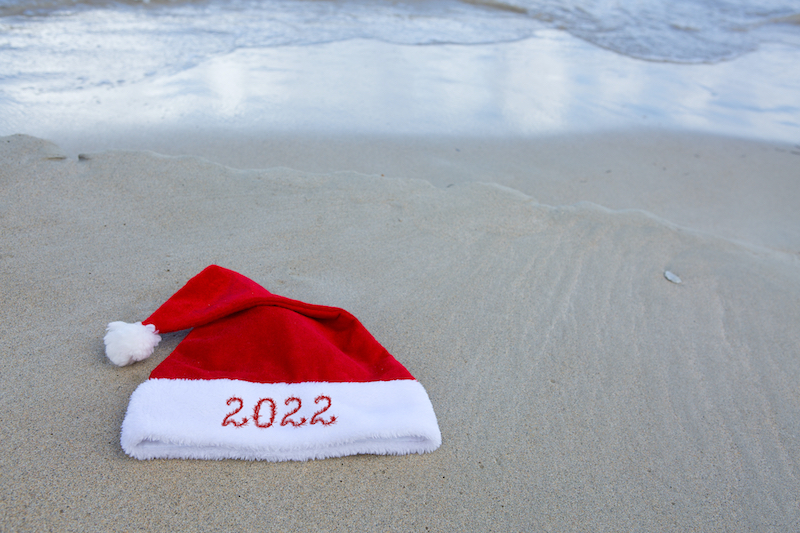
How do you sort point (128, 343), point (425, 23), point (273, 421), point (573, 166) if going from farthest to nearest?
1. point (425, 23)
2. point (573, 166)
3. point (128, 343)
4. point (273, 421)

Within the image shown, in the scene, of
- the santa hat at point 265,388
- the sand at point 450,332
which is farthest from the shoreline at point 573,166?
the santa hat at point 265,388

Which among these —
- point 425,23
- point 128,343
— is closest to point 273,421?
point 128,343

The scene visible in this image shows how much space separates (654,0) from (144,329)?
10.9 meters

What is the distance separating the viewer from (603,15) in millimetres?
8000

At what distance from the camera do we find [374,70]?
496 centimetres

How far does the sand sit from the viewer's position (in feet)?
4.49

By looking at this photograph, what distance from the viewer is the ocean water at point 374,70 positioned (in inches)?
156

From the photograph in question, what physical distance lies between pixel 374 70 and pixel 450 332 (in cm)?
375

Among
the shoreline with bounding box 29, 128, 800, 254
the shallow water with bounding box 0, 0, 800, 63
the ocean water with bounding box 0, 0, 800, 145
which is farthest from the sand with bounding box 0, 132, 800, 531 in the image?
the shallow water with bounding box 0, 0, 800, 63

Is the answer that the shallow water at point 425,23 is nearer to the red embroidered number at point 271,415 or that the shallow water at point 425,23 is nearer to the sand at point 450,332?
the sand at point 450,332

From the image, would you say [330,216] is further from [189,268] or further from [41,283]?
[41,283]

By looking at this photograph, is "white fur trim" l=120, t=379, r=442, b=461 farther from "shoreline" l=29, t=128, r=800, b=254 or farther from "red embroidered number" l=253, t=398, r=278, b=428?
"shoreline" l=29, t=128, r=800, b=254

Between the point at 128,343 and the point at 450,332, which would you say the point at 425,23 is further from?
the point at 128,343

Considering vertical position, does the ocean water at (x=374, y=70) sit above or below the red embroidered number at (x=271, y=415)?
above
